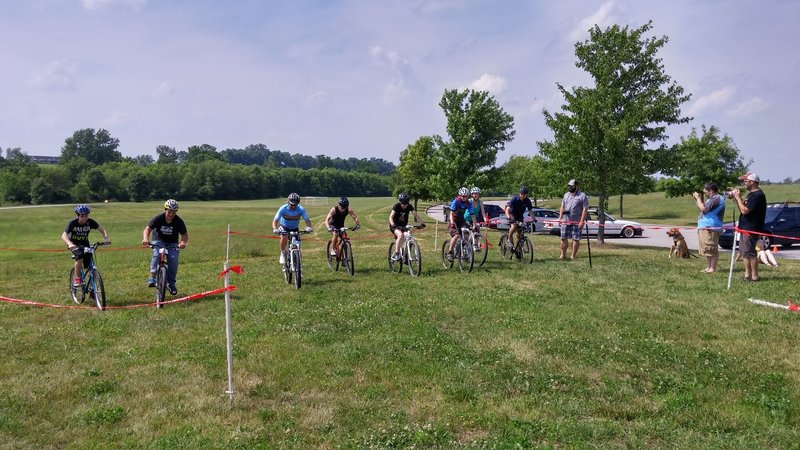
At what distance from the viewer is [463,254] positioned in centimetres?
1386

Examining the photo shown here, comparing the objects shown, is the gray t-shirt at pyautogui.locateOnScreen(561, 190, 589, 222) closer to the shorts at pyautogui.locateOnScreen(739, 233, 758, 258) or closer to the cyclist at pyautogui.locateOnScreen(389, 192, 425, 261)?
the shorts at pyautogui.locateOnScreen(739, 233, 758, 258)

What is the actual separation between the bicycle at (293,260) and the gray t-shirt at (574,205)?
741 cm

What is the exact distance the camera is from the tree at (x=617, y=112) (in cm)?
2034

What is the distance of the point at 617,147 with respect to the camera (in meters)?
20.3

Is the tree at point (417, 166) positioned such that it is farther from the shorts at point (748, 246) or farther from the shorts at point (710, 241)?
the shorts at point (748, 246)

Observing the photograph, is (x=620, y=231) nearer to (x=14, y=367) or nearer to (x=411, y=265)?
(x=411, y=265)

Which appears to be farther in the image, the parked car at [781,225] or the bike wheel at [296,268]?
the parked car at [781,225]

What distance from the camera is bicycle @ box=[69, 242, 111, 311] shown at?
10094mm

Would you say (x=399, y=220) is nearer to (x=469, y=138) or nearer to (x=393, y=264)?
(x=393, y=264)

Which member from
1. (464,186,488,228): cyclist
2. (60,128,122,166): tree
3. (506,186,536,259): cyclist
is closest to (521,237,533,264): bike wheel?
(506,186,536,259): cyclist

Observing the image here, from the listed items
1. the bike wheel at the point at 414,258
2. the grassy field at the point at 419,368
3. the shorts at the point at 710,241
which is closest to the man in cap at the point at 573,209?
the shorts at the point at 710,241

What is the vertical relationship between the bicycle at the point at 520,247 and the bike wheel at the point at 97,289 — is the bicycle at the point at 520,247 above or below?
above

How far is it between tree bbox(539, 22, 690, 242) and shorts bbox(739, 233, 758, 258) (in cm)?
917

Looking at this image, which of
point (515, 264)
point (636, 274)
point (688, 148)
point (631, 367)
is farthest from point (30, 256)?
point (688, 148)
